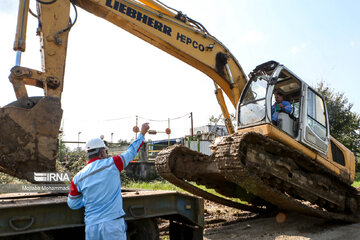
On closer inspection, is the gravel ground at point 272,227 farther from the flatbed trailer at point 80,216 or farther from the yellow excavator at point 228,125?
the flatbed trailer at point 80,216

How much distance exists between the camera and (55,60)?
16.4 ft

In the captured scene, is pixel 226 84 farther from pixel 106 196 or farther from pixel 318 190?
pixel 106 196

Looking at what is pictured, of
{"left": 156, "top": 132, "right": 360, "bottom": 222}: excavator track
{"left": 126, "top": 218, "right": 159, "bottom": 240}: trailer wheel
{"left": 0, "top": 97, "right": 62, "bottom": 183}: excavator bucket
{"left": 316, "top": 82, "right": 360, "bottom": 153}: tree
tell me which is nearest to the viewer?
{"left": 126, "top": 218, "right": 159, "bottom": 240}: trailer wheel

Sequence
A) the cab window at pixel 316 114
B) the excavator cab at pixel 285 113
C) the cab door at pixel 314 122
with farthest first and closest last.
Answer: the cab window at pixel 316 114 < the cab door at pixel 314 122 < the excavator cab at pixel 285 113

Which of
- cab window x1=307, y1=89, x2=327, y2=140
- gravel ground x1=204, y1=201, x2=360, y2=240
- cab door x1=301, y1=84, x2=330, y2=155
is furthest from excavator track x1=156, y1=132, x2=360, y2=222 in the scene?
cab window x1=307, y1=89, x2=327, y2=140

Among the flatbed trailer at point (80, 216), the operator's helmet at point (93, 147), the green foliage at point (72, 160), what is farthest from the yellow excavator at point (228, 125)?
the green foliage at point (72, 160)

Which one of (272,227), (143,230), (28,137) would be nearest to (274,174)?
(272,227)

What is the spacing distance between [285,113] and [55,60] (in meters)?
4.33

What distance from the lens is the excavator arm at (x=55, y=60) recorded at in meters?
4.25

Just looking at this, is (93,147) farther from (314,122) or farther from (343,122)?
(343,122)

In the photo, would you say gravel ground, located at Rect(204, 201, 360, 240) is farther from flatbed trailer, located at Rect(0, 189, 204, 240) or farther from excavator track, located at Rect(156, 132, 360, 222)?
flatbed trailer, located at Rect(0, 189, 204, 240)

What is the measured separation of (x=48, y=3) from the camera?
16.7 ft

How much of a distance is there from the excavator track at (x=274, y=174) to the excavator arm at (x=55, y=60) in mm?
1895

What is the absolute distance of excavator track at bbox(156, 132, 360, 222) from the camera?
5.55 metres
